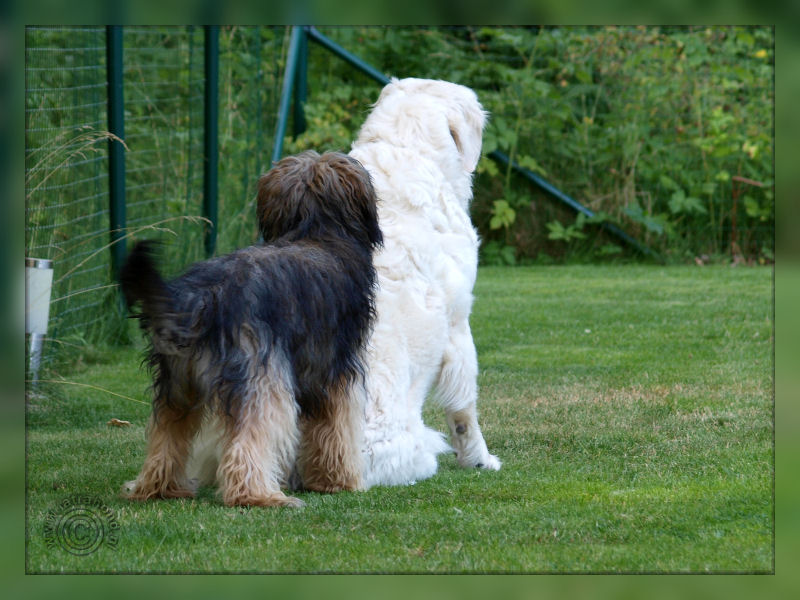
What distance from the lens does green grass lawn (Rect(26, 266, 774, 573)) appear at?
Answer: 12.4 ft

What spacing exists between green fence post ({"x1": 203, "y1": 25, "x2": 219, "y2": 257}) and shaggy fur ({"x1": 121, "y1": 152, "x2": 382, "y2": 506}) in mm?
5124

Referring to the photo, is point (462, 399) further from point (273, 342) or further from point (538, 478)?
point (273, 342)

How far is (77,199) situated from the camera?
26.5 feet

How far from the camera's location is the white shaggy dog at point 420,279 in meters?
5.05

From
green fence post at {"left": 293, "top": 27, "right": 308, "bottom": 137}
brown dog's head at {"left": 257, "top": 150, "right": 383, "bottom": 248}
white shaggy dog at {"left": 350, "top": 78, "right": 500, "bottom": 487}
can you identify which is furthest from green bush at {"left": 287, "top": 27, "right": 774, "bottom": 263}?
brown dog's head at {"left": 257, "top": 150, "right": 383, "bottom": 248}

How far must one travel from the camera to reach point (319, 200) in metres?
4.86

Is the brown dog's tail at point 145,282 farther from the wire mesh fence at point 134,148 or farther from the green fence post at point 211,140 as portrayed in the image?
the green fence post at point 211,140

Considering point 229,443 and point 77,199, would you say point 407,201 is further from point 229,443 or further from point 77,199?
point 77,199

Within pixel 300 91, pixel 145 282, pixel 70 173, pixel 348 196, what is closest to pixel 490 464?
pixel 348 196

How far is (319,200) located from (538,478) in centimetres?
164

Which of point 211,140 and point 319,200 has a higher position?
point 211,140

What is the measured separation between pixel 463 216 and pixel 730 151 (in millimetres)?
8220

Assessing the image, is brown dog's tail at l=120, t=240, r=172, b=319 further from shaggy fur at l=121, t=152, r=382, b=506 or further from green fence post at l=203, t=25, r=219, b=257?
green fence post at l=203, t=25, r=219, b=257

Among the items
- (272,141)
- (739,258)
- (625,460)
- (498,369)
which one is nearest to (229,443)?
(625,460)
